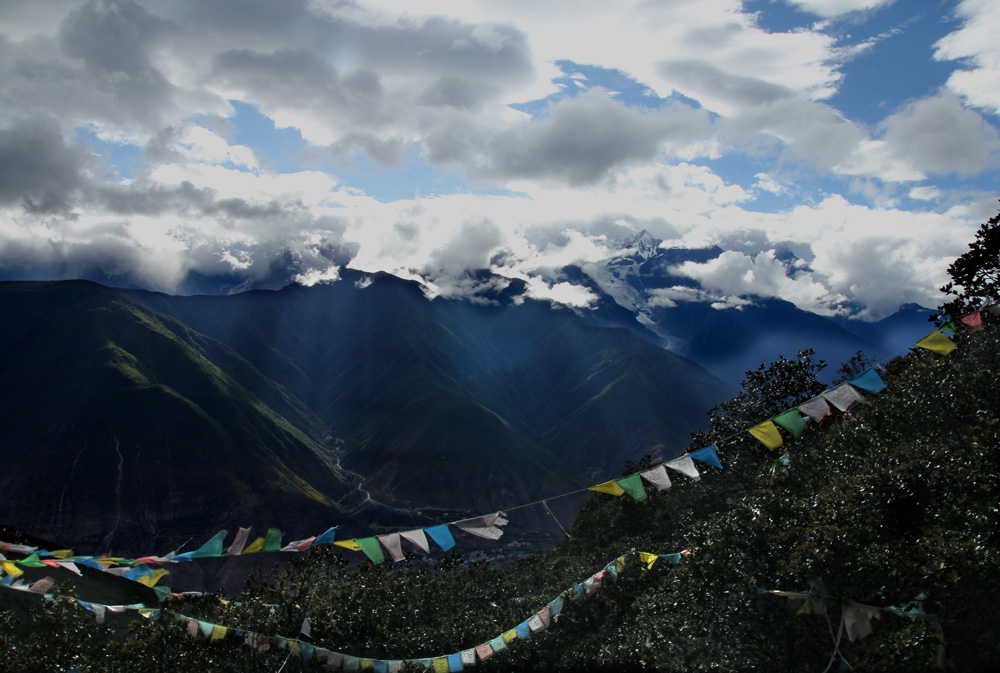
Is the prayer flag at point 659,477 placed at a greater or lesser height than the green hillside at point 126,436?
greater

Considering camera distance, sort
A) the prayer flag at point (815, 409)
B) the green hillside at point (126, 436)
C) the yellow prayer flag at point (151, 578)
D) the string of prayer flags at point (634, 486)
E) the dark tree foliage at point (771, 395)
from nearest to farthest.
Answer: the string of prayer flags at point (634, 486) < the prayer flag at point (815, 409) < the yellow prayer flag at point (151, 578) < the dark tree foliage at point (771, 395) < the green hillside at point (126, 436)

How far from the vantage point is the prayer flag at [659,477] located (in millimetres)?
22266

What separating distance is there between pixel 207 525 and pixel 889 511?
→ 391 ft

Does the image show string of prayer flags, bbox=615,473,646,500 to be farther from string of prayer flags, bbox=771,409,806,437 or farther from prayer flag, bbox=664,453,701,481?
string of prayer flags, bbox=771,409,806,437

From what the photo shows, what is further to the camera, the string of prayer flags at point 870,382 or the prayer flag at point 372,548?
the string of prayer flags at point 870,382

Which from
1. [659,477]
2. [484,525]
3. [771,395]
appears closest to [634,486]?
[659,477]

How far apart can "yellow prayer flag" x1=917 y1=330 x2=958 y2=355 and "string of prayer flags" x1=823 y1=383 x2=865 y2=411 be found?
8.70ft

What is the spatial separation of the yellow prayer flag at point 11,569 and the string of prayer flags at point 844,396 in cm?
2756

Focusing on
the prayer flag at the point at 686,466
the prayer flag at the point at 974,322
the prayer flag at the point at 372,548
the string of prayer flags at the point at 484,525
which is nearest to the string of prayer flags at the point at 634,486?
the prayer flag at the point at 686,466

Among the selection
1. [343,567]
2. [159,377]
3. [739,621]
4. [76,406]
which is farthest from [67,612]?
[159,377]

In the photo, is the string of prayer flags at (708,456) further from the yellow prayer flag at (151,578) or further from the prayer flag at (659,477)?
the yellow prayer flag at (151,578)

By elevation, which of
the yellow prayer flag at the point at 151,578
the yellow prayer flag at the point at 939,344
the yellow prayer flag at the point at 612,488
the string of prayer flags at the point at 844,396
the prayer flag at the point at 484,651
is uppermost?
the yellow prayer flag at the point at 939,344

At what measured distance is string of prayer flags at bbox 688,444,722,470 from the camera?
2270 centimetres

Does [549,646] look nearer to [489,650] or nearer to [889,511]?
[489,650]
